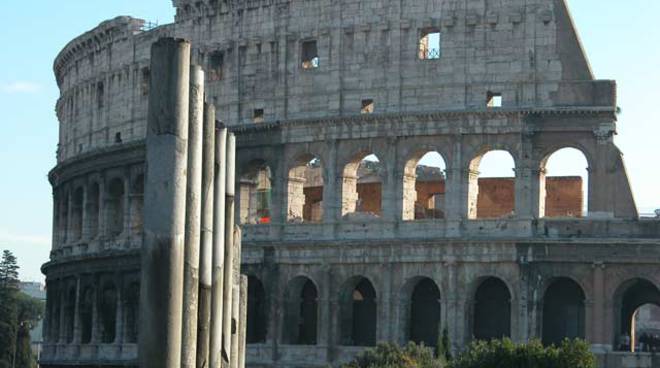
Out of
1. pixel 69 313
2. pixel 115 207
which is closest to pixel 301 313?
pixel 115 207

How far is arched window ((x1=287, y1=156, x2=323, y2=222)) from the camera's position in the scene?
50.0 meters

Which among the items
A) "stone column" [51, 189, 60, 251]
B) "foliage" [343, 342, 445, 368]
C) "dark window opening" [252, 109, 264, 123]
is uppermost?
"dark window opening" [252, 109, 264, 123]

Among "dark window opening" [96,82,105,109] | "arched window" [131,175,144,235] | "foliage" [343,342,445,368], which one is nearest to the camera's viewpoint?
"foliage" [343,342,445,368]

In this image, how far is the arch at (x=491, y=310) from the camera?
46688 mm

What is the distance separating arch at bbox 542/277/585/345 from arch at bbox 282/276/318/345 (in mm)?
7536

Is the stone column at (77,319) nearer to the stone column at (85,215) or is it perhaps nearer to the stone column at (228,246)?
the stone column at (85,215)

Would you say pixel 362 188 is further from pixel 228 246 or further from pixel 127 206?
pixel 228 246

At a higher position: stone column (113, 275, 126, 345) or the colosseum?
the colosseum

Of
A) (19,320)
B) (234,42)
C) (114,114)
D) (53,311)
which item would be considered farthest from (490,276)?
(19,320)

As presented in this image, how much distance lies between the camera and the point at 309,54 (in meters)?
50.2

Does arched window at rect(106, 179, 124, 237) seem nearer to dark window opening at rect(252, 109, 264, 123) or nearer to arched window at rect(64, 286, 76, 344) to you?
arched window at rect(64, 286, 76, 344)

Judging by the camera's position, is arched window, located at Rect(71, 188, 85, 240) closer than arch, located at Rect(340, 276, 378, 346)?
No

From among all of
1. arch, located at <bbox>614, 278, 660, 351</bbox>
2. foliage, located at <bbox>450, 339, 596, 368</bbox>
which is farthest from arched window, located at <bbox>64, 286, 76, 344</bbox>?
foliage, located at <bbox>450, 339, 596, 368</bbox>

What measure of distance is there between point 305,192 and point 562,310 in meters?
11.4
